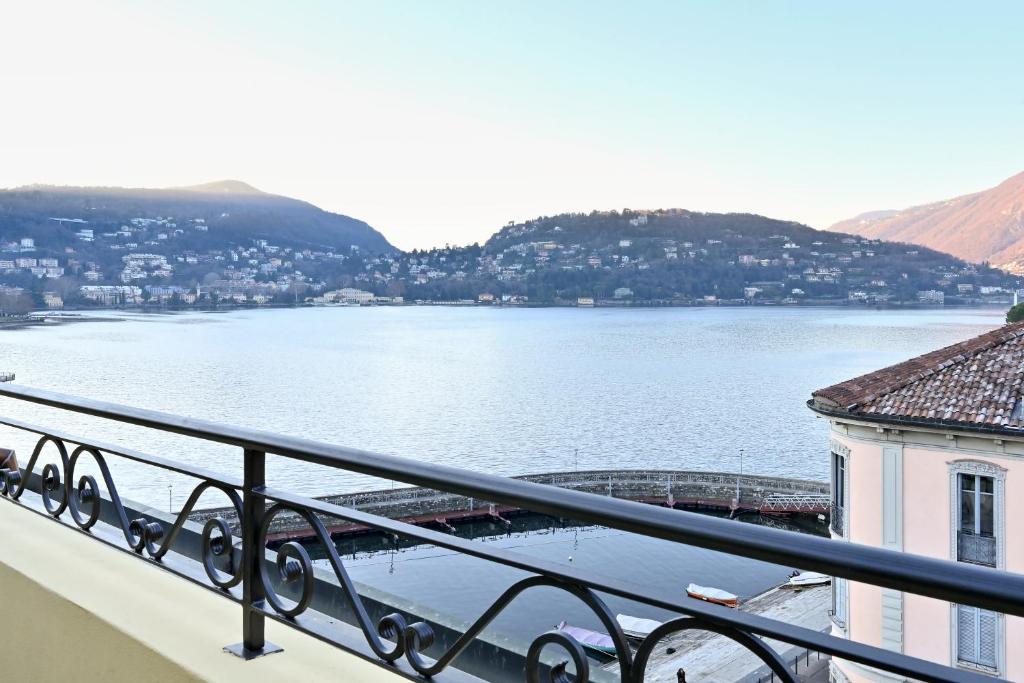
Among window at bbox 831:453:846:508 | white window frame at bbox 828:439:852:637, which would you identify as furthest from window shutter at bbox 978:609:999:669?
window at bbox 831:453:846:508

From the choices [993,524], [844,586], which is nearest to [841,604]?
[844,586]

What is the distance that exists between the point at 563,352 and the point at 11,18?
7583 cm

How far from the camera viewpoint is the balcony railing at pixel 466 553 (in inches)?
30.6

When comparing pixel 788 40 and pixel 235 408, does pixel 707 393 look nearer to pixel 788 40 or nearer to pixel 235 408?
pixel 235 408

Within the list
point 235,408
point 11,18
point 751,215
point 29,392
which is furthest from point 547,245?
point 29,392

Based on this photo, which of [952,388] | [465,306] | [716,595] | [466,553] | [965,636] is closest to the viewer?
[466,553]

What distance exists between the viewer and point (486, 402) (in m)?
52.0

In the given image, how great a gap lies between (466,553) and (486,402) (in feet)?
167

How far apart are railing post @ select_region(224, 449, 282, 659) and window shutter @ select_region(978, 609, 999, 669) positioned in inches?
372

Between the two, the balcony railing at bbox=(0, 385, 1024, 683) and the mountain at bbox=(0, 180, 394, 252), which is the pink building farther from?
the mountain at bbox=(0, 180, 394, 252)

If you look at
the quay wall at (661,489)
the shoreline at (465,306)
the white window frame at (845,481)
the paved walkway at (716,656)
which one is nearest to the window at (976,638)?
the white window frame at (845,481)

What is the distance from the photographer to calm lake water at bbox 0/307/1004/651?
87.5 feet

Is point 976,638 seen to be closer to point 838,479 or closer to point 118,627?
point 838,479

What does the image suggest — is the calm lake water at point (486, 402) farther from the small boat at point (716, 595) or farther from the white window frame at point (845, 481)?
the white window frame at point (845, 481)
